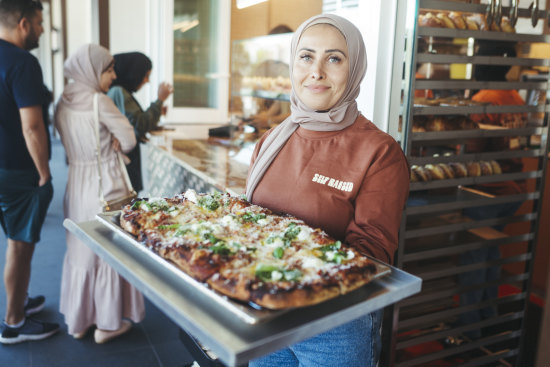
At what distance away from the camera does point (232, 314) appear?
3.00 ft

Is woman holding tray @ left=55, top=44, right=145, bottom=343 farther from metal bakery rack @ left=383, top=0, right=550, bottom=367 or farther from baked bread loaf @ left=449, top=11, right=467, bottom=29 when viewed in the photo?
baked bread loaf @ left=449, top=11, right=467, bottom=29

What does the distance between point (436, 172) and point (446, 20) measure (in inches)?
25.6

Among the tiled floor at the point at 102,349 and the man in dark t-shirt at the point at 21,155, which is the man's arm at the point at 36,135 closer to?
the man in dark t-shirt at the point at 21,155

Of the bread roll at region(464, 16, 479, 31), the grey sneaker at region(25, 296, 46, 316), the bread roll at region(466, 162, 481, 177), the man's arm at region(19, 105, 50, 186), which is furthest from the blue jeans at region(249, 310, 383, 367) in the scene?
the grey sneaker at region(25, 296, 46, 316)

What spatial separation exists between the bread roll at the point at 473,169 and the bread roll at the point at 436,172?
0.15m

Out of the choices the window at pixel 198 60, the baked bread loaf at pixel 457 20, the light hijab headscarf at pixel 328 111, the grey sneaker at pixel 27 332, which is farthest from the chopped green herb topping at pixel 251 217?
the window at pixel 198 60

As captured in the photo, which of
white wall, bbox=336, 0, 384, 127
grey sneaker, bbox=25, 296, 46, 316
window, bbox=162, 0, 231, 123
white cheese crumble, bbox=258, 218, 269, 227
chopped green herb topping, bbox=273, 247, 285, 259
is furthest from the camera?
window, bbox=162, 0, 231, 123

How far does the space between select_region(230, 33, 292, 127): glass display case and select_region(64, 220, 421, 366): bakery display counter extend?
90.8 inches

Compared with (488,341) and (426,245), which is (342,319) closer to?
(426,245)

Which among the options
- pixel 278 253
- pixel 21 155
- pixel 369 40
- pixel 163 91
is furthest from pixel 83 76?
pixel 278 253

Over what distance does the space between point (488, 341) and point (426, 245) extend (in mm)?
599

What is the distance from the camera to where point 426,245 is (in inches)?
88.2

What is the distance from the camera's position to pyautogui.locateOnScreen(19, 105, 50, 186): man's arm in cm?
258

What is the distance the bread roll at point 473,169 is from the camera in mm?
2209
